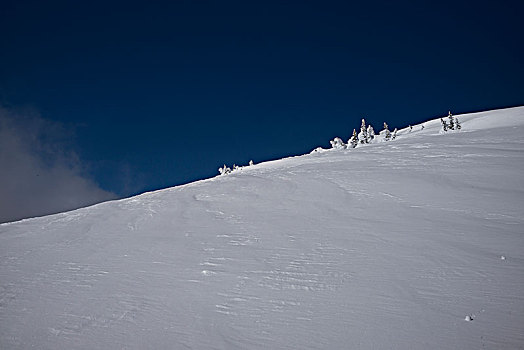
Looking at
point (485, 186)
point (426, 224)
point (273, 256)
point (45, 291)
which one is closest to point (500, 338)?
point (273, 256)

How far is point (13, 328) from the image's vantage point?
14.3 ft

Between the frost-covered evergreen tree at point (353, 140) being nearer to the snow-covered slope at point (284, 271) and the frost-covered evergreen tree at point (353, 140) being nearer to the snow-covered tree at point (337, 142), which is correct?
the snow-covered tree at point (337, 142)

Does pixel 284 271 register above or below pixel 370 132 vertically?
below

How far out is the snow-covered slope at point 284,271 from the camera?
13.7 feet

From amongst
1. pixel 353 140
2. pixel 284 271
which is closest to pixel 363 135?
pixel 353 140

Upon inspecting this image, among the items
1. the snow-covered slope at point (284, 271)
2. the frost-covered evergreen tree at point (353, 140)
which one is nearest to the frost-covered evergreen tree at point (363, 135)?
the frost-covered evergreen tree at point (353, 140)

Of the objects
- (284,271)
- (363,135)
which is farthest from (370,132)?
(284,271)

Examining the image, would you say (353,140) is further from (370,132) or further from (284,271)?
(284,271)

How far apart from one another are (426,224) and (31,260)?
8.40m

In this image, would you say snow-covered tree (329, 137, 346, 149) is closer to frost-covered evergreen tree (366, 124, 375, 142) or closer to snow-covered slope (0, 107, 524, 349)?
frost-covered evergreen tree (366, 124, 375, 142)

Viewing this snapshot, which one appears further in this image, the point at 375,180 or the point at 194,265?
the point at 375,180

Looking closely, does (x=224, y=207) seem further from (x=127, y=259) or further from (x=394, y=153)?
(x=394, y=153)

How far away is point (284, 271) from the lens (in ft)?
19.5

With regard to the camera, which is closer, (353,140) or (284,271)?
(284,271)
